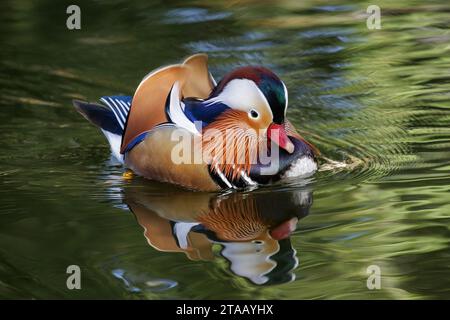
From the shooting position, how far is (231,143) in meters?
7.20

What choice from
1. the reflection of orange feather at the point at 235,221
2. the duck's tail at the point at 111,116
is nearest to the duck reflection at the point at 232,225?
the reflection of orange feather at the point at 235,221

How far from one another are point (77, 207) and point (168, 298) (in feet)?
5.38

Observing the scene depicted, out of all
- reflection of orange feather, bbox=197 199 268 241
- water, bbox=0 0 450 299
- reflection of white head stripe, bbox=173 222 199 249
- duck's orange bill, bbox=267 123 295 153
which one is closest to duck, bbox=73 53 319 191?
duck's orange bill, bbox=267 123 295 153

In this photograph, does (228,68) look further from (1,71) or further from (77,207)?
(77,207)

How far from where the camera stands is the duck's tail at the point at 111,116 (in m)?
7.78

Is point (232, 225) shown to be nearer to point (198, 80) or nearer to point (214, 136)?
point (214, 136)

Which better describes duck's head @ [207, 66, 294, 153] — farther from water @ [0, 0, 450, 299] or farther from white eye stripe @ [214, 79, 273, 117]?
water @ [0, 0, 450, 299]

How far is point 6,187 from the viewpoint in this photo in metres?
7.24

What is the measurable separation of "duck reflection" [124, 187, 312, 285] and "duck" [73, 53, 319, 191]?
0.52 ft

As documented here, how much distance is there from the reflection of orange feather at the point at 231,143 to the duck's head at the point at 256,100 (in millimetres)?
20

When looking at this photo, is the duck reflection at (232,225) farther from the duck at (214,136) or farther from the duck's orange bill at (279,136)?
the duck's orange bill at (279,136)

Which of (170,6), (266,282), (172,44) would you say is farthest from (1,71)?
(266,282)

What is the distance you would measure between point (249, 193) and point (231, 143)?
1.27 ft

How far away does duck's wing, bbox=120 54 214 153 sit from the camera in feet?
24.0
